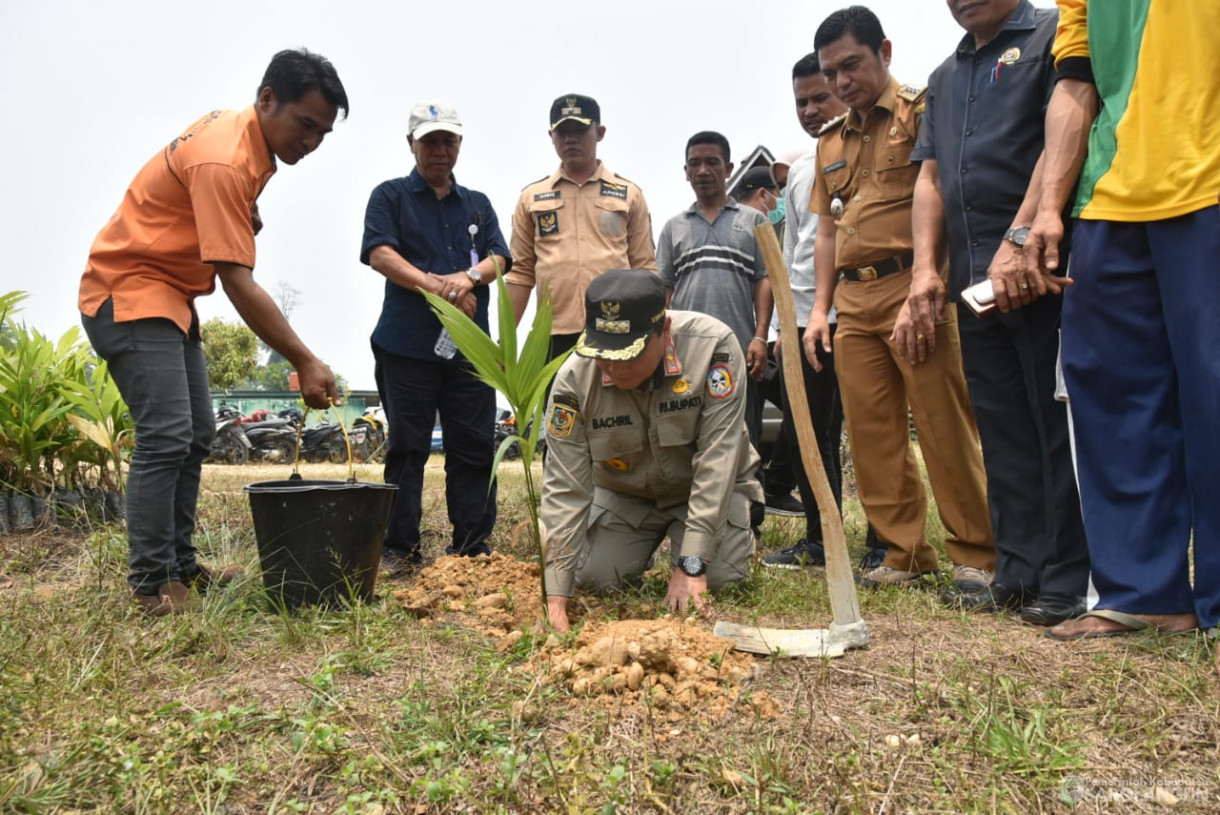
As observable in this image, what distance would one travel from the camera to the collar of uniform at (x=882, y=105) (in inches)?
120

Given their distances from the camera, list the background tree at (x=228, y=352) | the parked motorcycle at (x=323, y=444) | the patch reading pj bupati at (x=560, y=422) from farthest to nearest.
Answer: the background tree at (x=228, y=352), the parked motorcycle at (x=323, y=444), the patch reading pj bupati at (x=560, y=422)

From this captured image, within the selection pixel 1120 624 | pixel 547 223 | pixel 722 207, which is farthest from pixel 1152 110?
pixel 547 223

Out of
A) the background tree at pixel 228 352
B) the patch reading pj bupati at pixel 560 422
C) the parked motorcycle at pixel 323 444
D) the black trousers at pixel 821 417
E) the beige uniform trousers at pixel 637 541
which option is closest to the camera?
the patch reading pj bupati at pixel 560 422

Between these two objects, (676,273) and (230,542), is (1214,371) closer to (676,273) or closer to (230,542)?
(676,273)

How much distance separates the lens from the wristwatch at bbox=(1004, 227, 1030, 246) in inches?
93.0

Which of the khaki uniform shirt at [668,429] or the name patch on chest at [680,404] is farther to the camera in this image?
the name patch on chest at [680,404]

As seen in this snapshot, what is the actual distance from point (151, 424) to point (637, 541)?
5.59 ft

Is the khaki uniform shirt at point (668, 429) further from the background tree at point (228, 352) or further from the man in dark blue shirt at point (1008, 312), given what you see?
the background tree at point (228, 352)

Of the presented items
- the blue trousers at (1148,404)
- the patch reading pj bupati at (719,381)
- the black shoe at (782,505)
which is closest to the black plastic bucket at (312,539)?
the patch reading pj bupati at (719,381)

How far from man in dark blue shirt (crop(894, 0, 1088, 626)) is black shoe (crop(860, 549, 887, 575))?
0.64 metres

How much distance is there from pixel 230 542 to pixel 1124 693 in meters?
3.52

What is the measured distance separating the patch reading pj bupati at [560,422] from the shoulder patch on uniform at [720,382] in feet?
1.55

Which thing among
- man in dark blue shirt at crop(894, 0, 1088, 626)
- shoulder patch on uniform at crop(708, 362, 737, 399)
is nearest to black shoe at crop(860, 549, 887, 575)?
man in dark blue shirt at crop(894, 0, 1088, 626)

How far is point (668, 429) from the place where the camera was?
287cm
